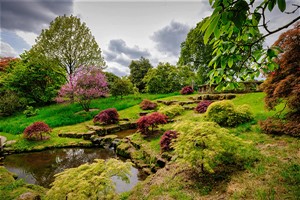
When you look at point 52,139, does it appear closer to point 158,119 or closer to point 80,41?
point 158,119

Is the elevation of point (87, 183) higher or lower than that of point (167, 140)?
higher

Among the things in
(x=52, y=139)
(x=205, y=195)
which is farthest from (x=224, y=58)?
(x=52, y=139)

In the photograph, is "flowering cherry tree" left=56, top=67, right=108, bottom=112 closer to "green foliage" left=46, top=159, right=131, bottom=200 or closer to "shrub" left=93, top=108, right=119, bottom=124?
"shrub" left=93, top=108, right=119, bottom=124

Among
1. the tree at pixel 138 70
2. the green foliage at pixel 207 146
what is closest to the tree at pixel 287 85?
the green foliage at pixel 207 146

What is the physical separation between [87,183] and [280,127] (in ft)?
18.4

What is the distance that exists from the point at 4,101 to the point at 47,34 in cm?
792

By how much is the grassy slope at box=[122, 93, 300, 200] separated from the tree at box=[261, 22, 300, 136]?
1.36 feet

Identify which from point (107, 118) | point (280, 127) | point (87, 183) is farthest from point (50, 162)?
point (280, 127)

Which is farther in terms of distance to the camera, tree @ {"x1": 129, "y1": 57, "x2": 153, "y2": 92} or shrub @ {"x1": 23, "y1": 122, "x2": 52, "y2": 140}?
tree @ {"x1": 129, "y1": 57, "x2": 153, "y2": 92}

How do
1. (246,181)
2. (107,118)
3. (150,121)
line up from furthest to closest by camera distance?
1. (107,118)
2. (150,121)
3. (246,181)

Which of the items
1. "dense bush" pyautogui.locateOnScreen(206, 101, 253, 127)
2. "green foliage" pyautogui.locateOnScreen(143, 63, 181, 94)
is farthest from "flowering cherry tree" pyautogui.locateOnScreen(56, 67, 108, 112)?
"green foliage" pyautogui.locateOnScreen(143, 63, 181, 94)

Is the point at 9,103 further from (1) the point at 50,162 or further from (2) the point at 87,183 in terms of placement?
(2) the point at 87,183

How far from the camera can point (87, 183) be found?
2.80 m

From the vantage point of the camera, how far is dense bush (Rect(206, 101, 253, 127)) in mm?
6605
